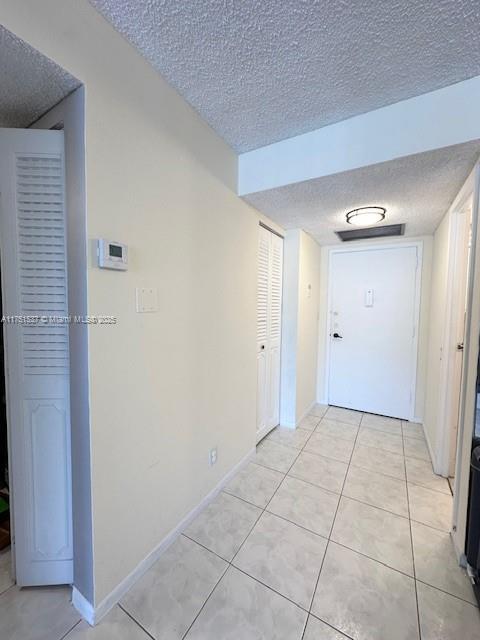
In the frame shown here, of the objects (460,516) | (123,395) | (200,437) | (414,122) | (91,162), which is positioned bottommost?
(460,516)

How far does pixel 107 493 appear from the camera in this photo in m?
1.14

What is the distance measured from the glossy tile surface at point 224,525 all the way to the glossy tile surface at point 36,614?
1.98 feet

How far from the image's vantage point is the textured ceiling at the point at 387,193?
4.77 feet

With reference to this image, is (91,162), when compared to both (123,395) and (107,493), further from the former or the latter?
(107,493)

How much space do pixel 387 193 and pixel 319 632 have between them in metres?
A: 2.38

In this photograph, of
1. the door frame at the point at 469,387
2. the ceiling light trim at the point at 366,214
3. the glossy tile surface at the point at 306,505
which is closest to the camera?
the door frame at the point at 469,387

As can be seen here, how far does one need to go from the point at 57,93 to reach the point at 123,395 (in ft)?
4.13

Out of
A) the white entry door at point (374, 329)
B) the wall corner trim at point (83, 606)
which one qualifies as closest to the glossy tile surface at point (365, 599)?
the wall corner trim at point (83, 606)

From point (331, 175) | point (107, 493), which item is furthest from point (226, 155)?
point (107, 493)

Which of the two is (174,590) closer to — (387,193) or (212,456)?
(212,456)

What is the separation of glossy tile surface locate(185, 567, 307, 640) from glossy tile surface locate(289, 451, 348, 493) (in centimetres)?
89

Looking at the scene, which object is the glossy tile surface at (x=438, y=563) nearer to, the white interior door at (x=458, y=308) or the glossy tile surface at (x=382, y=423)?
the white interior door at (x=458, y=308)

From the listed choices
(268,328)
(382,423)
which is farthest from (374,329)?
(268,328)

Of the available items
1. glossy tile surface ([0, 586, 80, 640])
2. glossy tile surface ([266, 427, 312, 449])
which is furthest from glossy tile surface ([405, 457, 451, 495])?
glossy tile surface ([0, 586, 80, 640])
